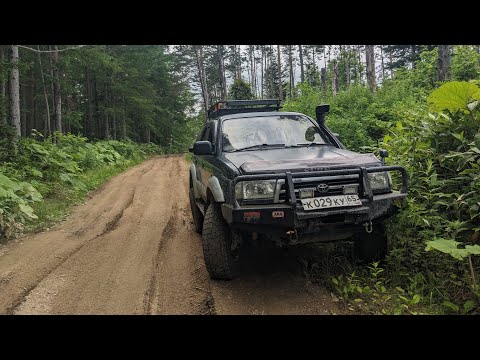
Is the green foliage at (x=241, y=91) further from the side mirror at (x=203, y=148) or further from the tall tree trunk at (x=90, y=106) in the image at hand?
the side mirror at (x=203, y=148)

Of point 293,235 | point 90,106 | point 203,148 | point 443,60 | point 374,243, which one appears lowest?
point 374,243

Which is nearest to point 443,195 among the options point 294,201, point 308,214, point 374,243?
point 374,243

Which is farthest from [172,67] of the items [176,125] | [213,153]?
[213,153]

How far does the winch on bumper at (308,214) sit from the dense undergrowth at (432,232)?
541 millimetres

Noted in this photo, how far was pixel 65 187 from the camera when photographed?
437 inches

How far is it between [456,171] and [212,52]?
2243 inches

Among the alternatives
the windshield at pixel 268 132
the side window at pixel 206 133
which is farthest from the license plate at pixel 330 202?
the side window at pixel 206 133

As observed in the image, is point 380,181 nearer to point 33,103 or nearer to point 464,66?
point 464,66

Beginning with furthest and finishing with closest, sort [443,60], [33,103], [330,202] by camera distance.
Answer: [33,103]
[443,60]
[330,202]

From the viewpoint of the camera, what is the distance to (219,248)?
4.12m

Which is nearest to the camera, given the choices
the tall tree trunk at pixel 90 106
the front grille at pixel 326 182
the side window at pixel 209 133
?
the front grille at pixel 326 182

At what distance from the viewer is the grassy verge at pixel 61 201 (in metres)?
7.68

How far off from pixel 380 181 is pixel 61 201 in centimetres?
816
